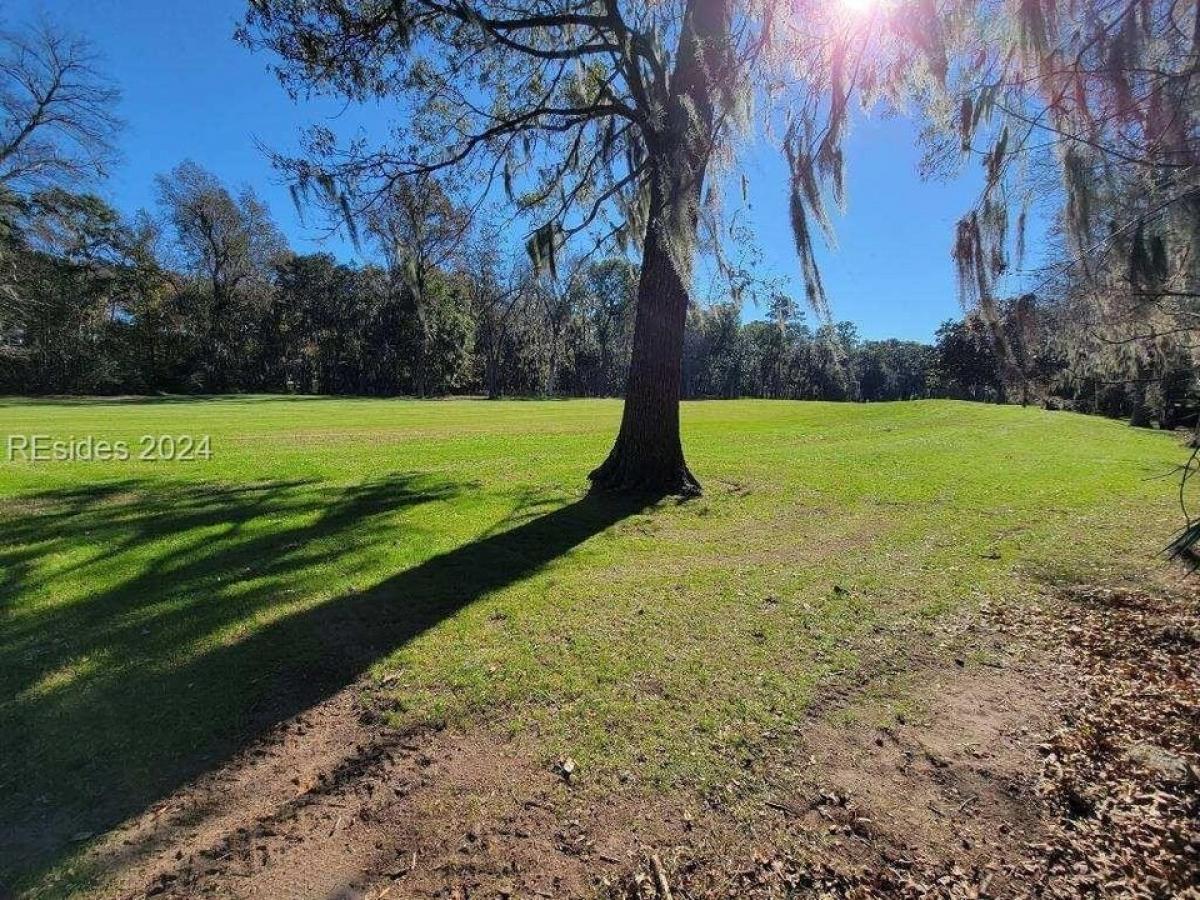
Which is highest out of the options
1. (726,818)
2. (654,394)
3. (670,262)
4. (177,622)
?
(670,262)

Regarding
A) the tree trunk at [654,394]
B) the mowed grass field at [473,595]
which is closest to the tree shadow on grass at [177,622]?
the mowed grass field at [473,595]

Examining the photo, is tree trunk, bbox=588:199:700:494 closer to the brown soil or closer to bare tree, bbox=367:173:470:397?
bare tree, bbox=367:173:470:397

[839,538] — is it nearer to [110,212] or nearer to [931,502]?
[931,502]

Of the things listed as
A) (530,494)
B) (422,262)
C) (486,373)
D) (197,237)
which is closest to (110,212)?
(197,237)

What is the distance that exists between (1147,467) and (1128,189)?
10560 millimetres

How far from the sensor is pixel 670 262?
6.95 meters

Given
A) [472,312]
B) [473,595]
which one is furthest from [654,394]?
[472,312]

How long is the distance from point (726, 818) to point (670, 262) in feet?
19.1

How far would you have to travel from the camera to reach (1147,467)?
11203mm

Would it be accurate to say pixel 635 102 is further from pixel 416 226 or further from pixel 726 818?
pixel 726 818

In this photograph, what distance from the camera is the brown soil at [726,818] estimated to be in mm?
2156

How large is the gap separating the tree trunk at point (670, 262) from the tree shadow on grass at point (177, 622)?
0.98 metres

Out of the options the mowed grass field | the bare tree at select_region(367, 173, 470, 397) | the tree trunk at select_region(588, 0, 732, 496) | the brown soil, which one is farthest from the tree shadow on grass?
the bare tree at select_region(367, 173, 470, 397)

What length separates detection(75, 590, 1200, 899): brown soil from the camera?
2.16 meters
